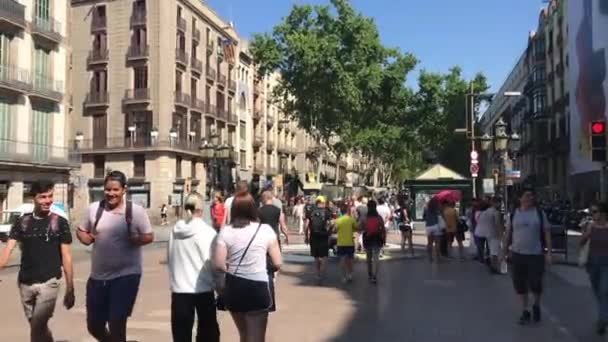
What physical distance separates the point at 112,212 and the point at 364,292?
6.22m

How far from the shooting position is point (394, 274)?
529 inches

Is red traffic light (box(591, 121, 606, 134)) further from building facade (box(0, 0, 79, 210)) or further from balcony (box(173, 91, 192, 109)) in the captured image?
balcony (box(173, 91, 192, 109))

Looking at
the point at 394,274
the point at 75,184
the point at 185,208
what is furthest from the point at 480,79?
the point at 185,208

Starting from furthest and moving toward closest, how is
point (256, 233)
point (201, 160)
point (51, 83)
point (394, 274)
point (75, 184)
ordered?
point (201, 160) → point (75, 184) → point (51, 83) → point (394, 274) → point (256, 233)

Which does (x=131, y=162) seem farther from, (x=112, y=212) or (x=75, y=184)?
(x=112, y=212)

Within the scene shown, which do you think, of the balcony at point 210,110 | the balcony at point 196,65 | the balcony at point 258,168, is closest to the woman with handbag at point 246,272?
the balcony at point 196,65

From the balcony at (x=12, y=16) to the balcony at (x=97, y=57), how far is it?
1659 centimetres

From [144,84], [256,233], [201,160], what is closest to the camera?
[256,233]

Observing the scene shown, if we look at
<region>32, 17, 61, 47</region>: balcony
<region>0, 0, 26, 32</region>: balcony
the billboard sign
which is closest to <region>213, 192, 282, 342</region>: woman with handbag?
<region>0, 0, 26, 32</region>: balcony

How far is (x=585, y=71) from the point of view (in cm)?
4441

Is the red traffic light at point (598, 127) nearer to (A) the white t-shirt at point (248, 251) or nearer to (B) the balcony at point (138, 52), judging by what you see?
(A) the white t-shirt at point (248, 251)

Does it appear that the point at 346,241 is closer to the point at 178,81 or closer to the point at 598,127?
the point at 598,127

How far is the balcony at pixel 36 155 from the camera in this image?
1298 inches

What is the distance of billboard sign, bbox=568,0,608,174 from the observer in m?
40.7
